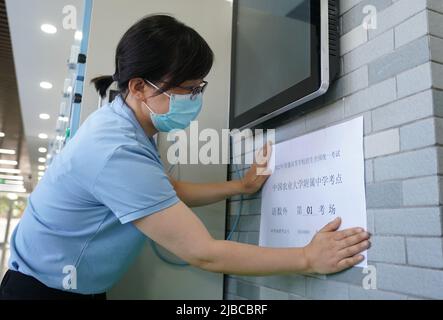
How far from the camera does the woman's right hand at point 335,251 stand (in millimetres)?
763

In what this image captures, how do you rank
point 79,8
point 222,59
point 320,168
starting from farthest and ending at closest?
point 79,8 → point 222,59 → point 320,168

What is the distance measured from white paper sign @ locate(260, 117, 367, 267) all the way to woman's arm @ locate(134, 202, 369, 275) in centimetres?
4

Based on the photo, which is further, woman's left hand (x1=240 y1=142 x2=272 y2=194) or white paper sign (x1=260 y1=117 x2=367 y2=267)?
woman's left hand (x1=240 y1=142 x2=272 y2=194)

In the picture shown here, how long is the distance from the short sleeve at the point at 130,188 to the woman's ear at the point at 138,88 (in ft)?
0.75

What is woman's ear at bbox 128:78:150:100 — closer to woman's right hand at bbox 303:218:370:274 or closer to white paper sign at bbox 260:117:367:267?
white paper sign at bbox 260:117:367:267

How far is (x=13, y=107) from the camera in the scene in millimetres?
4691

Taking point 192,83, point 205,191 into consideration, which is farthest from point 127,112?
point 205,191

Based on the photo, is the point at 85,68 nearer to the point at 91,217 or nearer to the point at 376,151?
the point at 91,217

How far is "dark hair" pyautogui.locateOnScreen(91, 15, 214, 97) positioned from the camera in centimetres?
87

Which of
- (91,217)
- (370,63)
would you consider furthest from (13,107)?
(370,63)

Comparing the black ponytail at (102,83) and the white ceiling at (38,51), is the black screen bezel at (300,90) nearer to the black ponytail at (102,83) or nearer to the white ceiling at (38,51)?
the black ponytail at (102,83)

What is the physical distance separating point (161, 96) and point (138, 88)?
6 cm

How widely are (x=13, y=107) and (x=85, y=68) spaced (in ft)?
13.6

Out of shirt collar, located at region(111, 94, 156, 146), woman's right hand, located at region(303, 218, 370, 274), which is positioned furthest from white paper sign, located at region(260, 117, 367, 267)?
shirt collar, located at region(111, 94, 156, 146)
